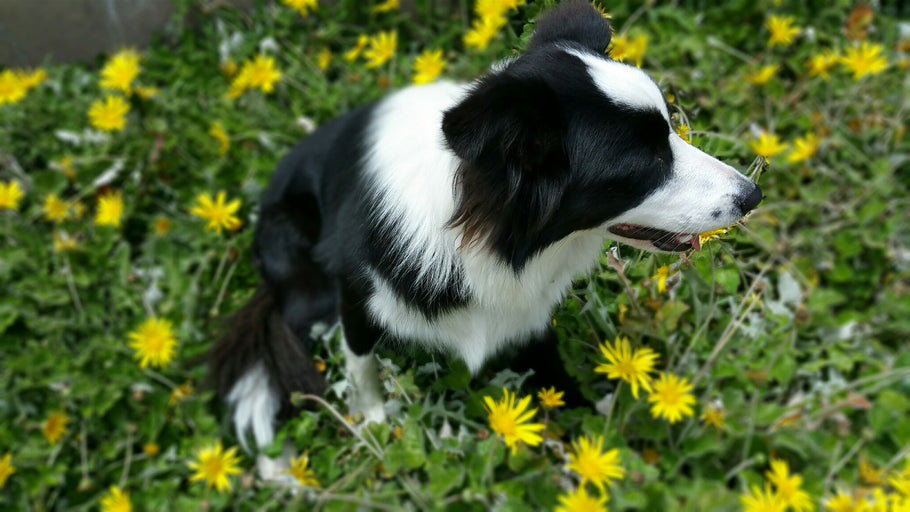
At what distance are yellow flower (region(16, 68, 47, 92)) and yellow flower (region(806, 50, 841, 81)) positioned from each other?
3343 mm

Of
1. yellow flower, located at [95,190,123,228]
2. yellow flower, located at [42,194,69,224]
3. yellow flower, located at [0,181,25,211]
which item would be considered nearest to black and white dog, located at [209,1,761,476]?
yellow flower, located at [95,190,123,228]

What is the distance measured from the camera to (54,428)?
6.72ft

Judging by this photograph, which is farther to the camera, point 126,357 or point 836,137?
point 836,137

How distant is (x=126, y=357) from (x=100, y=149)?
3.35ft

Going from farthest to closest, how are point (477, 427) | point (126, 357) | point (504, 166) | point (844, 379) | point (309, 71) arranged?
point (309, 71), point (126, 357), point (844, 379), point (477, 427), point (504, 166)

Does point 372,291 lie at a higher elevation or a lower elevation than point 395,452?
higher

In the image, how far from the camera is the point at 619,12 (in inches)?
105

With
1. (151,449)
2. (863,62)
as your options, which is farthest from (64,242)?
(863,62)

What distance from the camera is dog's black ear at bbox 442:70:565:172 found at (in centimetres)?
97

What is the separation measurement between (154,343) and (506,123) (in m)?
1.61

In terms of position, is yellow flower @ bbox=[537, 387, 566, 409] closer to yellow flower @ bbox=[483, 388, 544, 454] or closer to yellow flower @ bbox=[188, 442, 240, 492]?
yellow flower @ bbox=[483, 388, 544, 454]

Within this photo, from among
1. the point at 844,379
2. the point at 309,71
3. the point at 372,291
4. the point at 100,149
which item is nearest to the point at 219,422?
the point at 372,291

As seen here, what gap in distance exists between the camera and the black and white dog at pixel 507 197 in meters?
1.08

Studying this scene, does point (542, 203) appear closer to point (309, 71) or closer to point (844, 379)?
point (844, 379)
